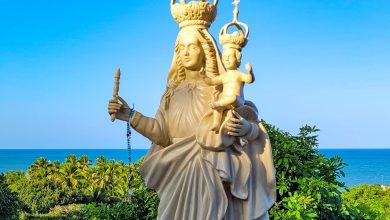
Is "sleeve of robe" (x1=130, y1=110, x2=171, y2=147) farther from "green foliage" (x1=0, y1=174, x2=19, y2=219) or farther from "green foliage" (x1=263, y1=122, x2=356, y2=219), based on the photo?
"green foliage" (x1=0, y1=174, x2=19, y2=219)

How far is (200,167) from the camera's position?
4.20 meters

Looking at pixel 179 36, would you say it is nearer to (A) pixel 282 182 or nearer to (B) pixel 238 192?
(B) pixel 238 192

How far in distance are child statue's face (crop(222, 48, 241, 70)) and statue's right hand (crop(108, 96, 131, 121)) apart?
911mm

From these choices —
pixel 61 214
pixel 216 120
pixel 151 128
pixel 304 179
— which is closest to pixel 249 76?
A: pixel 216 120

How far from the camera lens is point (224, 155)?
415 cm

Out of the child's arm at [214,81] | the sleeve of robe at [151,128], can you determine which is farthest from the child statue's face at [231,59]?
the sleeve of robe at [151,128]

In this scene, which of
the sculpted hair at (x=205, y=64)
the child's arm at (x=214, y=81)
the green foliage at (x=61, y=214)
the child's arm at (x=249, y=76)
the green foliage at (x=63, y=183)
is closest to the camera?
the child's arm at (x=249, y=76)

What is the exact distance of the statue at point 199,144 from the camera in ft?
13.5

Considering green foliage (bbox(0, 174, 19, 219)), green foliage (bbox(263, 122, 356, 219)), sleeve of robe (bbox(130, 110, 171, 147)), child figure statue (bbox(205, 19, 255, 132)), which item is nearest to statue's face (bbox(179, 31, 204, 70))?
child figure statue (bbox(205, 19, 255, 132))

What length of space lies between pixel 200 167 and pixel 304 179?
10.2 feet

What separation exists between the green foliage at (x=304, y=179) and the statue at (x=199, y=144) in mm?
2515

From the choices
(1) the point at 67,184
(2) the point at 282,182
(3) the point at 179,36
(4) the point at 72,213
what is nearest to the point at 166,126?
(3) the point at 179,36

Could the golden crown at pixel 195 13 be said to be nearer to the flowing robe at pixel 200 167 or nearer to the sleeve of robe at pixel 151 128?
the flowing robe at pixel 200 167

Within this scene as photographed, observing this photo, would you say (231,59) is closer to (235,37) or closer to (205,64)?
(235,37)
